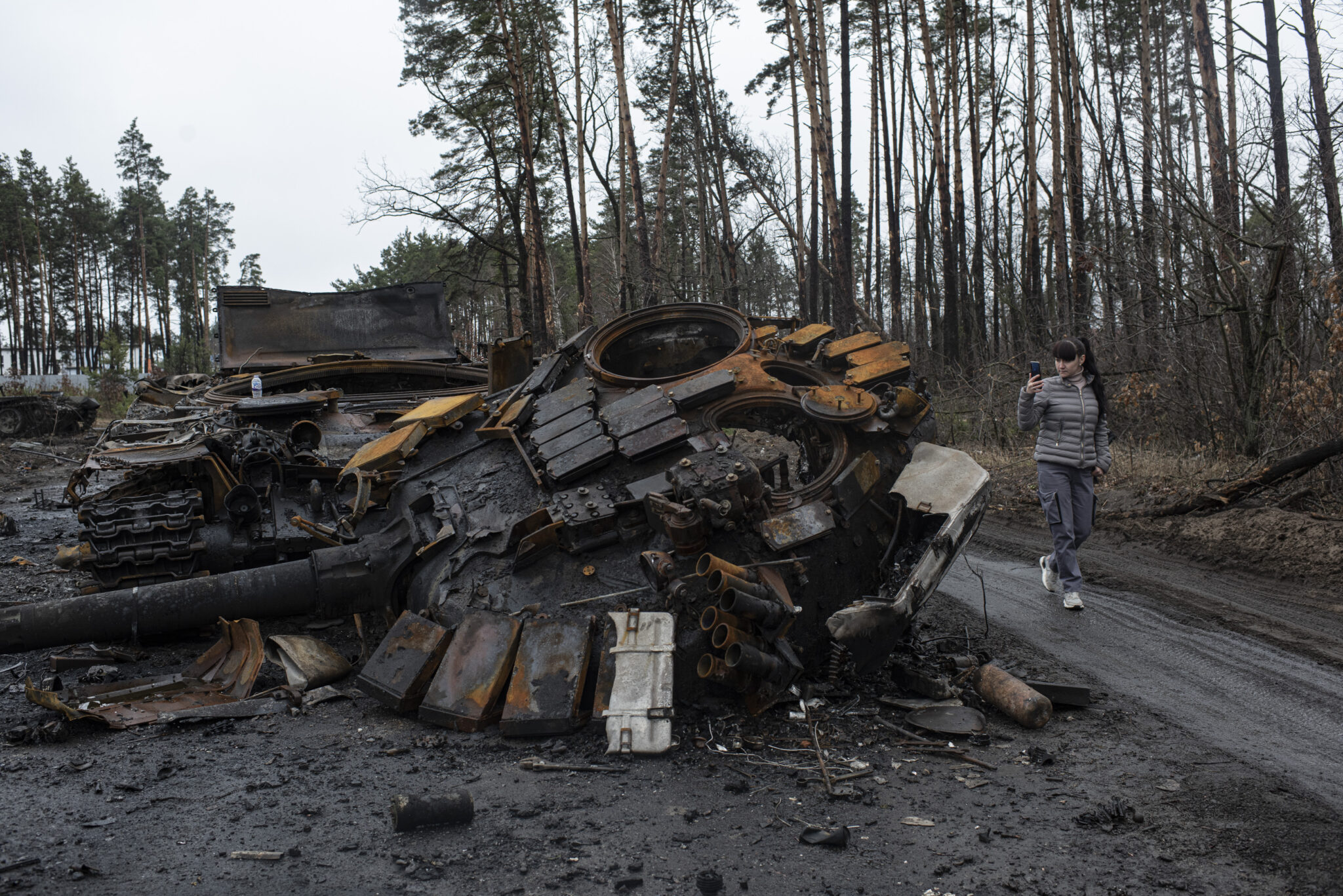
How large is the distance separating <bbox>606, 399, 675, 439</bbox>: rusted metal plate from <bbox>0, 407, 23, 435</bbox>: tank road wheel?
70.1 feet

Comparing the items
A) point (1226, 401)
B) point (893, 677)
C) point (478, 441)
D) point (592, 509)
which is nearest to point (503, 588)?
point (592, 509)

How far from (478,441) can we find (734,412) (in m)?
1.76

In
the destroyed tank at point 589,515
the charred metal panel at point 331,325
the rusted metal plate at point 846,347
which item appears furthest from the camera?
the charred metal panel at point 331,325

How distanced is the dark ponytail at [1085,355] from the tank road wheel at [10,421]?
23124 millimetres

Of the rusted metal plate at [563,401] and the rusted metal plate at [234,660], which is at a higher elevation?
the rusted metal plate at [563,401]

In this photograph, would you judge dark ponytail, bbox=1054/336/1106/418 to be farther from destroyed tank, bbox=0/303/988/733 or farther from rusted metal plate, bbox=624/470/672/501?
rusted metal plate, bbox=624/470/672/501

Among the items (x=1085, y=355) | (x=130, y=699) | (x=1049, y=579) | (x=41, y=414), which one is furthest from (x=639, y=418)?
(x=41, y=414)

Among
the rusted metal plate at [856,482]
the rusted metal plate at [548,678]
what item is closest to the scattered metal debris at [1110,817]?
the rusted metal plate at [856,482]

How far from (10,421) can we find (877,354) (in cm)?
2261

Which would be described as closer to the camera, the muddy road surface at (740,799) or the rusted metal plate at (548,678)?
the muddy road surface at (740,799)

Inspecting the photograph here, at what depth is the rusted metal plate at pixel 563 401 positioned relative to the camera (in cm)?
541

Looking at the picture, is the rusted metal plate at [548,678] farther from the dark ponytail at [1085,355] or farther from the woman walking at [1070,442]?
the dark ponytail at [1085,355]

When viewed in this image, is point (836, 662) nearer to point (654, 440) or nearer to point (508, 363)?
point (654, 440)

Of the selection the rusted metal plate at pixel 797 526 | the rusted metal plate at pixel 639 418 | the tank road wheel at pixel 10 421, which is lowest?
the rusted metal plate at pixel 797 526
